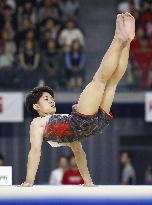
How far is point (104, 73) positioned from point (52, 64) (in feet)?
28.1

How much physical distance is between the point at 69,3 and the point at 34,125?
1051 cm

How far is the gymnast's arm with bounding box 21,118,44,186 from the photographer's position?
7.89 meters

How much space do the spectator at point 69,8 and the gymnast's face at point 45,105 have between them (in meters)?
9.75

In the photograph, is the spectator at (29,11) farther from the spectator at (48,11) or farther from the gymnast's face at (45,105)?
the gymnast's face at (45,105)

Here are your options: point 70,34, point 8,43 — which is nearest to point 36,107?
point 8,43

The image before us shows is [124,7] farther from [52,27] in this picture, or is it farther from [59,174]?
[59,174]

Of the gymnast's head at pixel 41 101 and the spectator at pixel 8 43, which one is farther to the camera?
the spectator at pixel 8 43

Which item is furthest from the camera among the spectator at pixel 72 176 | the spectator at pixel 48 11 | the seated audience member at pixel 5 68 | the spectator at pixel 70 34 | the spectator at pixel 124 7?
the spectator at pixel 124 7

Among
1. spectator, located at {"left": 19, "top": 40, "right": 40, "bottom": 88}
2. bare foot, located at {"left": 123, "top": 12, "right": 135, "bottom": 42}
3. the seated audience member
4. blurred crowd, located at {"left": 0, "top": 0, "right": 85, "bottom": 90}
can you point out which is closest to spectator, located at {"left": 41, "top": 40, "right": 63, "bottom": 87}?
blurred crowd, located at {"left": 0, "top": 0, "right": 85, "bottom": 90}

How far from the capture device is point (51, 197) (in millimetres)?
7316

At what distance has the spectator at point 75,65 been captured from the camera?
1662 cm

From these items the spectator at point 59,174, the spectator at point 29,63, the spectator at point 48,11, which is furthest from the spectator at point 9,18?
the spectator at point 59,174

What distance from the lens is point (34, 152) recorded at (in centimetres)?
795

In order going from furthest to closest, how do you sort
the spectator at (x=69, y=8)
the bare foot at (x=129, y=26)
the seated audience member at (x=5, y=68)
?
the spectator at (x=69, y=8)
the seated audience member at (x=5, y=68)
the bare foot at (x=129, y=26)
